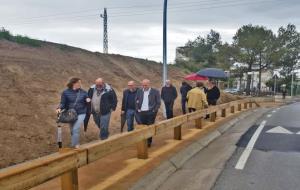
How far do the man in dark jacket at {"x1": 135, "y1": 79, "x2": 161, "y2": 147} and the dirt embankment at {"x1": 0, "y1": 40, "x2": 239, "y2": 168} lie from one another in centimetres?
289

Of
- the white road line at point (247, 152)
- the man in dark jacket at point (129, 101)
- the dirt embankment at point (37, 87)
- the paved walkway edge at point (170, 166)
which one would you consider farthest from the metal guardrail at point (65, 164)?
the dirt embankment at point (37, 87)

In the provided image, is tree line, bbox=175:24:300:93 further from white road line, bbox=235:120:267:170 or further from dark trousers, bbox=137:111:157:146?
dark trousers, bbox=137:111:157:146

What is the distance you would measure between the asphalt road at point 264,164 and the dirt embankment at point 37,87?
494cm

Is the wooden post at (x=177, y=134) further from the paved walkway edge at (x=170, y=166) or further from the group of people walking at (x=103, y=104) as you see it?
the group of people walking at (x=103, y=104)

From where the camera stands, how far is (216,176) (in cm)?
841

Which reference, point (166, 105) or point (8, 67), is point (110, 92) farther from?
point (8, 67)

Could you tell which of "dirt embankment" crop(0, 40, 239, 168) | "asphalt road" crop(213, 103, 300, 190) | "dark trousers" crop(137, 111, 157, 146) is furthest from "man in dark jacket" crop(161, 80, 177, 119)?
"dark trousers" crop(137, 111, 157, 146)

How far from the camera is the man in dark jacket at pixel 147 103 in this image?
11.3 meters

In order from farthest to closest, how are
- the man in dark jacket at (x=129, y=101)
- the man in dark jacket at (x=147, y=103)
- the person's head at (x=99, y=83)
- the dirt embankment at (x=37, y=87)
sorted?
the dirt embankment at (x=37, y=87) < the man in dark jacket at (x=129, y=101) < the man in dark jacket at (x=147, y=103) < the person's head at (x=99, y=83)

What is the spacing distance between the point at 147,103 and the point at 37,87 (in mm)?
8454

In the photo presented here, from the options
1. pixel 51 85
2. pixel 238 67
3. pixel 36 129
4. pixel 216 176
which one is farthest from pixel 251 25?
pixel 216 176

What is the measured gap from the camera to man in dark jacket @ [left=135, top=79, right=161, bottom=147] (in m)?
11.3

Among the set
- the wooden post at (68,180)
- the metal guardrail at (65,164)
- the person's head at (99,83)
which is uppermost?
the person's head at (99,83)

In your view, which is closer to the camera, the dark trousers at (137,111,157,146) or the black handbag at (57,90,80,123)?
the black handbag at (57,90,80,123)
